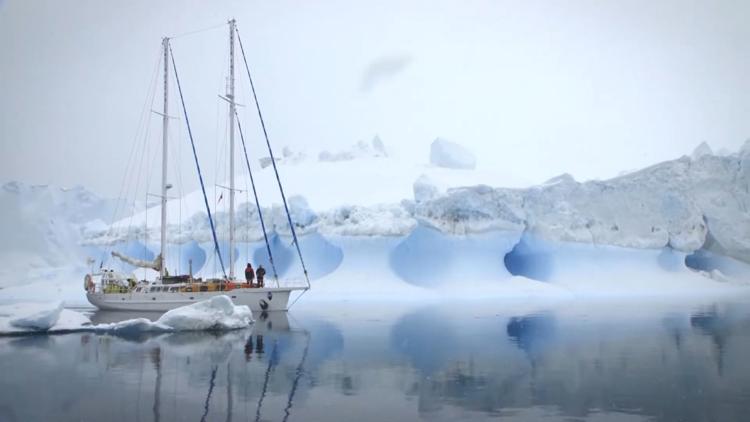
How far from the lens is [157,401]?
575 cm

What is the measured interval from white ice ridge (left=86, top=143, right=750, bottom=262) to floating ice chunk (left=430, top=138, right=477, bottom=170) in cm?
919

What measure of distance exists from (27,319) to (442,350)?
7.33 metres

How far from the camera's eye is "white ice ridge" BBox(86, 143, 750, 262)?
891 inches

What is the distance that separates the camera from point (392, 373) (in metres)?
7.25

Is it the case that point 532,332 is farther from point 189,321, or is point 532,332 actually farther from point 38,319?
point 38,319

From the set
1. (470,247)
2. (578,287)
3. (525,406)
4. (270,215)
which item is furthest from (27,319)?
(578,287)

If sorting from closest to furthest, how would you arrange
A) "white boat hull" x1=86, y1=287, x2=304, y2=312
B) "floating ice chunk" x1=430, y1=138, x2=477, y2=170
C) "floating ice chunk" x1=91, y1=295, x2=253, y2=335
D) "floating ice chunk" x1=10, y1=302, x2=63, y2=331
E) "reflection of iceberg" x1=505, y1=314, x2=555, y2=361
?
"reflection of iceberg" x1=505, y1=314, x2=555, y2=361 < "floating ice chunk" x1=10, y1=302, x2=63, y2=331 < "floating ice chunk" x1=91, y1=295, x2=253, y2=335 < "white boat hull" x1=86, y1=287, x2=304, y2=312 < "floating ice chunk" x1=430, y1=138, x2=477, y2=170

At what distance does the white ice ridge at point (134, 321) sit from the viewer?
1135 cm

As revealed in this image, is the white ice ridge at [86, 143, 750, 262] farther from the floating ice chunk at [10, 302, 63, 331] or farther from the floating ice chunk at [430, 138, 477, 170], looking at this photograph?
the floating ice chunk at [10, 302, 63, 331]

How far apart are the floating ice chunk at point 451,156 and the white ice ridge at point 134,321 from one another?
22.2 m

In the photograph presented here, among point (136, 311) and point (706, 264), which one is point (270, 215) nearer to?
point (136, 311)

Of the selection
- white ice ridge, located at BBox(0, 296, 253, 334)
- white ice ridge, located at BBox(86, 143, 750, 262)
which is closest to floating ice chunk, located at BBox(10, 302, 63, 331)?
white ice ridge, located at BBox(0, 296, 253, 334)

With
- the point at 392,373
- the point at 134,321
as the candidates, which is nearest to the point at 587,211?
the point at 134,321

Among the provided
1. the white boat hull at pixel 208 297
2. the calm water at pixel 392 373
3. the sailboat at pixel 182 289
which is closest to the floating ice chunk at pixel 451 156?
the sailboat at pixel 182 289
